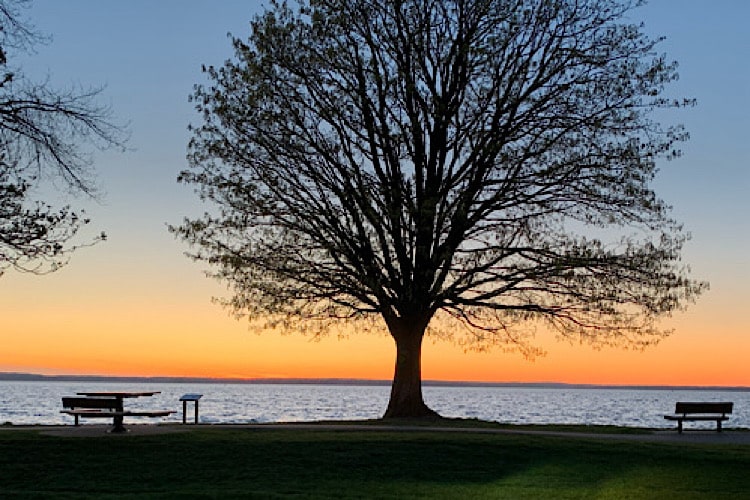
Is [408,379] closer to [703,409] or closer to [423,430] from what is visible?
[423,430]

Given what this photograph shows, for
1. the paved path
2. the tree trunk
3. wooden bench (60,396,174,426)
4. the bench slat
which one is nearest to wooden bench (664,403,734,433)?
the paved path

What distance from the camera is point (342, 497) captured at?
1725 cm

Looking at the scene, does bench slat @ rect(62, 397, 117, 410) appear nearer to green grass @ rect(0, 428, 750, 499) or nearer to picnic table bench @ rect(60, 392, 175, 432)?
picnic table bench @ rect(60, 392, 175, 432)

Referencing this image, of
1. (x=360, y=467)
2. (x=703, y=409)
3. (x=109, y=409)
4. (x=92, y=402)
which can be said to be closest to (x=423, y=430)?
(x=360, y=467)

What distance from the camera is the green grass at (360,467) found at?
1800 cm

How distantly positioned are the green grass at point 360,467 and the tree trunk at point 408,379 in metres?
7.18

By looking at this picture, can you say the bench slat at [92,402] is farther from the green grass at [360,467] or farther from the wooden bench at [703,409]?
the wooden bench at [703,409]

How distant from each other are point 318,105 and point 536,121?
21.3ft

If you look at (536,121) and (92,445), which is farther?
(536,121)

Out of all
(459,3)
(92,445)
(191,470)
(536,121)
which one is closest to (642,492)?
(191,470)

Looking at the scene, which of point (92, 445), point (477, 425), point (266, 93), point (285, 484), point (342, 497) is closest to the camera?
point (342, 497)

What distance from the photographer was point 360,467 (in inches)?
790

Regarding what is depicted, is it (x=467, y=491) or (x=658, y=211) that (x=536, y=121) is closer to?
(x=658, y=211)

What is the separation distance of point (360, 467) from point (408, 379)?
11.6 metres
